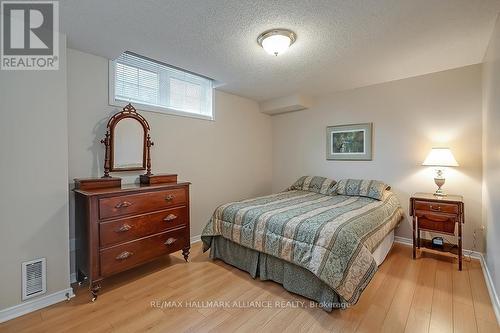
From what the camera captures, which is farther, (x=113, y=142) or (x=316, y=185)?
(x=316, y=185)

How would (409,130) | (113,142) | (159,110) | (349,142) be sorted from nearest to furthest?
(113,142) < (159,110) < (409,130) < (349,142)

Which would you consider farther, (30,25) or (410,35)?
(410,35)

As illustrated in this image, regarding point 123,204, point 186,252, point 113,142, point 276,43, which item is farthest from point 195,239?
point 276,43

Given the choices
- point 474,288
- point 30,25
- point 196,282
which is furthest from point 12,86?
point 474,288

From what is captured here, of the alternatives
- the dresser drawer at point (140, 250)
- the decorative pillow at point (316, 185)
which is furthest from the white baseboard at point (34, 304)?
the decorative pillow at point (316, 185)

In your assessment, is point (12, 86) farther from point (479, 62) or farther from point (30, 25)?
point (479, 62)

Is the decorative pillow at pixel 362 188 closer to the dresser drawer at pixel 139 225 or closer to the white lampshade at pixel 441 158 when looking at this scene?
the white lampshade at pixel 441 158

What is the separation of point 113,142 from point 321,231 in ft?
7.47

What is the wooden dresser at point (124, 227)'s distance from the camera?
2021mm

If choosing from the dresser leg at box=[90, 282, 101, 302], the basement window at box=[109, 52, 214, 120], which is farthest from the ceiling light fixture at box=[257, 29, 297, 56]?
the dresser leg at box=[90, 282, 101, 302]

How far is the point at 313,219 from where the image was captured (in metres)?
2.21

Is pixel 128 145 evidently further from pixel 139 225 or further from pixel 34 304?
pixel 34 304

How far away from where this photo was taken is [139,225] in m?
2.31

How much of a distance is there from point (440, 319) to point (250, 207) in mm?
1811
